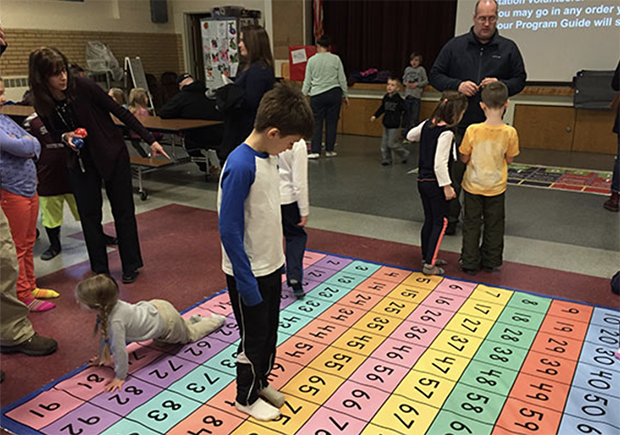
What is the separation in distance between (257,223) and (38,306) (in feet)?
6.07

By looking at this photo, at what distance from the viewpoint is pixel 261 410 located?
6.50 feet

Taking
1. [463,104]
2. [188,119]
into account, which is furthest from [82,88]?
[188,119]

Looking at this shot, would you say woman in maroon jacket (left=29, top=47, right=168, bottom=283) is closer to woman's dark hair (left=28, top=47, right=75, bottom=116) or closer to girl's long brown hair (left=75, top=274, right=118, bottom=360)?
woman's dark hair (left=28, top=47, right=75, bottom=116)

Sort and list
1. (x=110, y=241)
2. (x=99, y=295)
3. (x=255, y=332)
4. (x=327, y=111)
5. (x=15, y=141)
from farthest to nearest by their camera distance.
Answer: (x=327, y=111) < (x=110, y=241) < (x=15, y=141) < (x=99, y=295) < (x=255, y=332)

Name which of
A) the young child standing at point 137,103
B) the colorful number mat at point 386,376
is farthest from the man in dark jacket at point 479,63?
the young child standing at point 137,103

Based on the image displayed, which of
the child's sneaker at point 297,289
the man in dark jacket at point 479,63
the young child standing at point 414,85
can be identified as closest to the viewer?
the child's sneaker at point 297,289

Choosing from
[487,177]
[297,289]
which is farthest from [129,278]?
[487,177]

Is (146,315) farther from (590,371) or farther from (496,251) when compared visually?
(496,251)

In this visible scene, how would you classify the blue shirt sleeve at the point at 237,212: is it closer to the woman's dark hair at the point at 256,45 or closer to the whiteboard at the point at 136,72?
the woman's dark hair at the point at 256,45

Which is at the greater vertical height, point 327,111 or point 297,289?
point 327,111

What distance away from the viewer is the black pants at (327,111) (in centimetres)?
699

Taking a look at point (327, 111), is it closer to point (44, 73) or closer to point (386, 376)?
point (44, 73)

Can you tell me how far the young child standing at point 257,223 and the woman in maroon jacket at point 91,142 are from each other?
1511mm

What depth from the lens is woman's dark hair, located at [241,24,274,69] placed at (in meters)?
3.60
